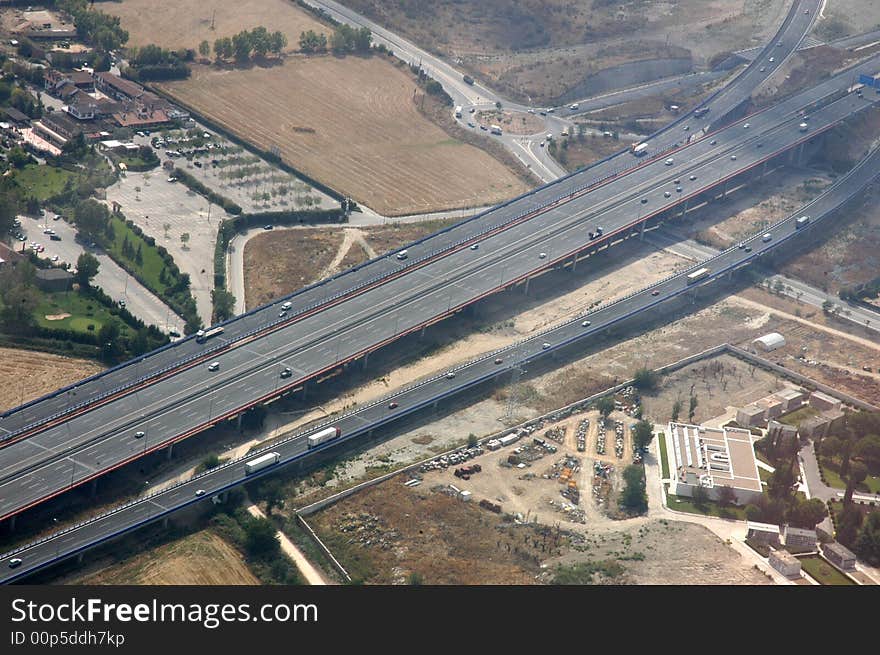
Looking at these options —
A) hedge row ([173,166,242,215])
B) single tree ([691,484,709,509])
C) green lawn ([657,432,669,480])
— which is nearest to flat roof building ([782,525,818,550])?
single tree ([691,484,709,509])

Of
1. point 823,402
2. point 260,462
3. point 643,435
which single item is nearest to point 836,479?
point 823,402

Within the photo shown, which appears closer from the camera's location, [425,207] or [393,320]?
[393,320]

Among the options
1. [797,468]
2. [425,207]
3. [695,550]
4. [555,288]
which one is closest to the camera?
[695,550]

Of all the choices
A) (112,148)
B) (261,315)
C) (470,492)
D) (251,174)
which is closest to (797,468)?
(470,492)

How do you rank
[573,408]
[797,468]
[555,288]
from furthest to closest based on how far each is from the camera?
[555,288] < [573,408] < [797,468]

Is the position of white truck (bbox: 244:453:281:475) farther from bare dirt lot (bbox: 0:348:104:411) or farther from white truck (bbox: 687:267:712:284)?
white truck (bbox: 687:267:712:284)

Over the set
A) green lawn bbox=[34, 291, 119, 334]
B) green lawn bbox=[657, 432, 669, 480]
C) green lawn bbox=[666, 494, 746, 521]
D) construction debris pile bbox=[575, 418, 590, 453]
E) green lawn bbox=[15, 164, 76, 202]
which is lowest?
green lawn bbox=[34, 291, 119, 334]

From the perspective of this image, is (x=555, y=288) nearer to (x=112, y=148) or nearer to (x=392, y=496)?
(x=392, y=496)
